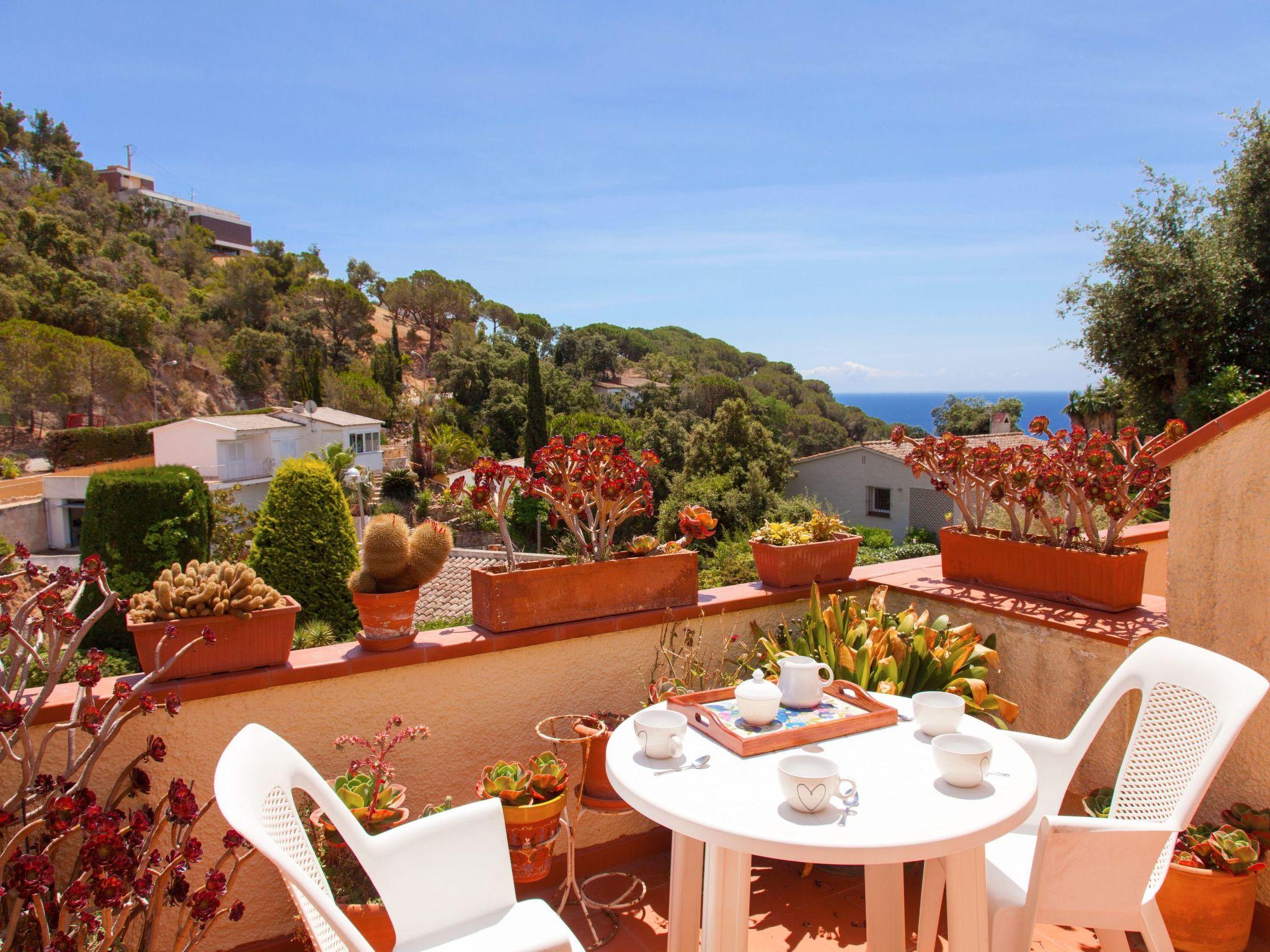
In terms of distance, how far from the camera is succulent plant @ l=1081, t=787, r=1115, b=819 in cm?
227

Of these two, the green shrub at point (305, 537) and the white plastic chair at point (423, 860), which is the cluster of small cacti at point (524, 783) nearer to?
the white plastic chair at point (423, 860)

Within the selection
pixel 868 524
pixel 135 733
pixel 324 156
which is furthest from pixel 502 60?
pixel 324 156

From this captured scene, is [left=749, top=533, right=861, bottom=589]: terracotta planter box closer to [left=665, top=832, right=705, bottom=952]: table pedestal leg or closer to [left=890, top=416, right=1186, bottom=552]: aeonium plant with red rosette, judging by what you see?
[left=890, top=416, right=1186, bottom=552]: aeonium plant with red rosette

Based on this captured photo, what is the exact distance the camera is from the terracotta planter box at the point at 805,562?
9.70ft

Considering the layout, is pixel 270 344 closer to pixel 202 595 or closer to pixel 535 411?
pixel 535 411

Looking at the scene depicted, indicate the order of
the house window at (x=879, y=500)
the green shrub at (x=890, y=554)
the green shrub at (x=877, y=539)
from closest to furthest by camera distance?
1. the green shrub at (x=890, y=554)
2. the green shrub at (x=877, y=539)
3. the house window at (x=879, y=500)

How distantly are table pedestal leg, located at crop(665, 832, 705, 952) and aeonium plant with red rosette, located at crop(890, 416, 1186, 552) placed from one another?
1808mm

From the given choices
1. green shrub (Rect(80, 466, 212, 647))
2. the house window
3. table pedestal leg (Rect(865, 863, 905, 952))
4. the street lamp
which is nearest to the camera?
table pedestal leg (Rect(865, 863, 905, 952))

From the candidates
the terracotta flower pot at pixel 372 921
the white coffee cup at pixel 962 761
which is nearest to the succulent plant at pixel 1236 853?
the white coffee cup at pixel 962 761

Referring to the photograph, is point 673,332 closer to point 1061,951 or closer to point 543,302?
point 543,302

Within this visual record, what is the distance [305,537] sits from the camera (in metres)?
9.29

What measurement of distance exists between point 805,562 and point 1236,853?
1.52m

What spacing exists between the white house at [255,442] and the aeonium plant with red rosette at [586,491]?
23.5 meters

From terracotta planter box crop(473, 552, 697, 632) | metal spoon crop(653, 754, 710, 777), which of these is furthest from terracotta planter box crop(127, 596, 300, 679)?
metal spoon crop(653, 754, 710, 777)
